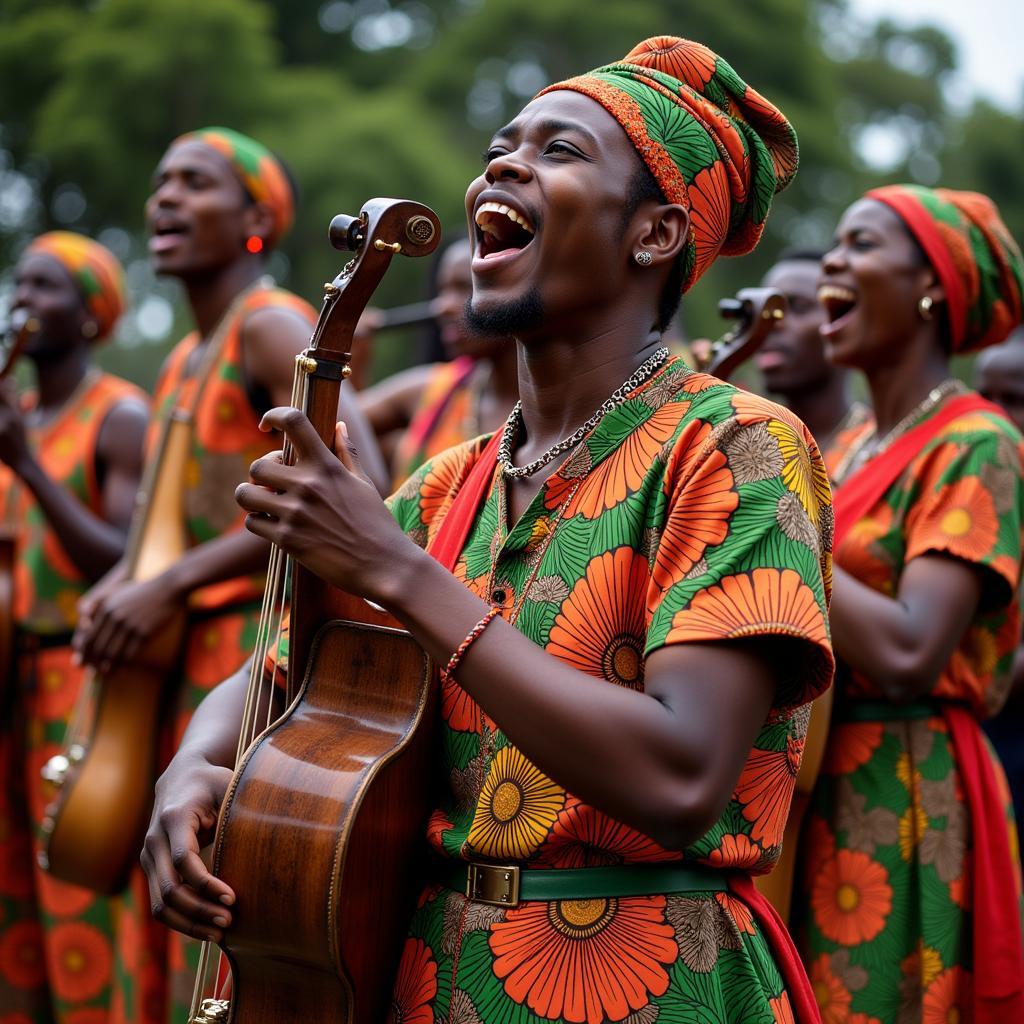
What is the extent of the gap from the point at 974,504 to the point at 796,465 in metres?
1.87

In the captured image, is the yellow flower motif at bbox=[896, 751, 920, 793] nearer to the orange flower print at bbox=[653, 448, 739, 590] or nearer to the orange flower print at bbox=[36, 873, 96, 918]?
the orange flower print at bbox=[653, 448, 739, 590]

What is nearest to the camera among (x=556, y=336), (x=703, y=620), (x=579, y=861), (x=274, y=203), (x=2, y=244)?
(x=703, y=620)

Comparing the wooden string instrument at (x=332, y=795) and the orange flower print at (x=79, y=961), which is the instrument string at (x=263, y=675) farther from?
the orange flower print at (x=79, y=961)

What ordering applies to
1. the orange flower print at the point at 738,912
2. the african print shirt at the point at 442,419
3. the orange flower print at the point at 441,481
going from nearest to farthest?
the orange flower print at the point at 738,912 < the orange flower print at the point at 441,481 < the african print shirt at the point at 442,419

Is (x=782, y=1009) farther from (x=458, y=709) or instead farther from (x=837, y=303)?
(x=837, y=303)

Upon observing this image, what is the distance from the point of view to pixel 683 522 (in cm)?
223

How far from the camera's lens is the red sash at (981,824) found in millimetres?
3822

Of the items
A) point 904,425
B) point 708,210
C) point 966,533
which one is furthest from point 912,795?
point 708,210

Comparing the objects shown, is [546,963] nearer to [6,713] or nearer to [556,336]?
[556,336]

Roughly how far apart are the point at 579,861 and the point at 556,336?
868 mm

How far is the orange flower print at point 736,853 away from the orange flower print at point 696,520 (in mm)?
405

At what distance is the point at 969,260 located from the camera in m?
4.44

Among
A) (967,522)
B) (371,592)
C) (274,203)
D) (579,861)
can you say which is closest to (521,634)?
(371,592)

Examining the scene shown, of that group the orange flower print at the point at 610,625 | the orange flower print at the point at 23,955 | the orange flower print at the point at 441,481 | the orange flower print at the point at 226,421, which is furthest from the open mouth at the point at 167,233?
the orange flower print at the point at 610,625
